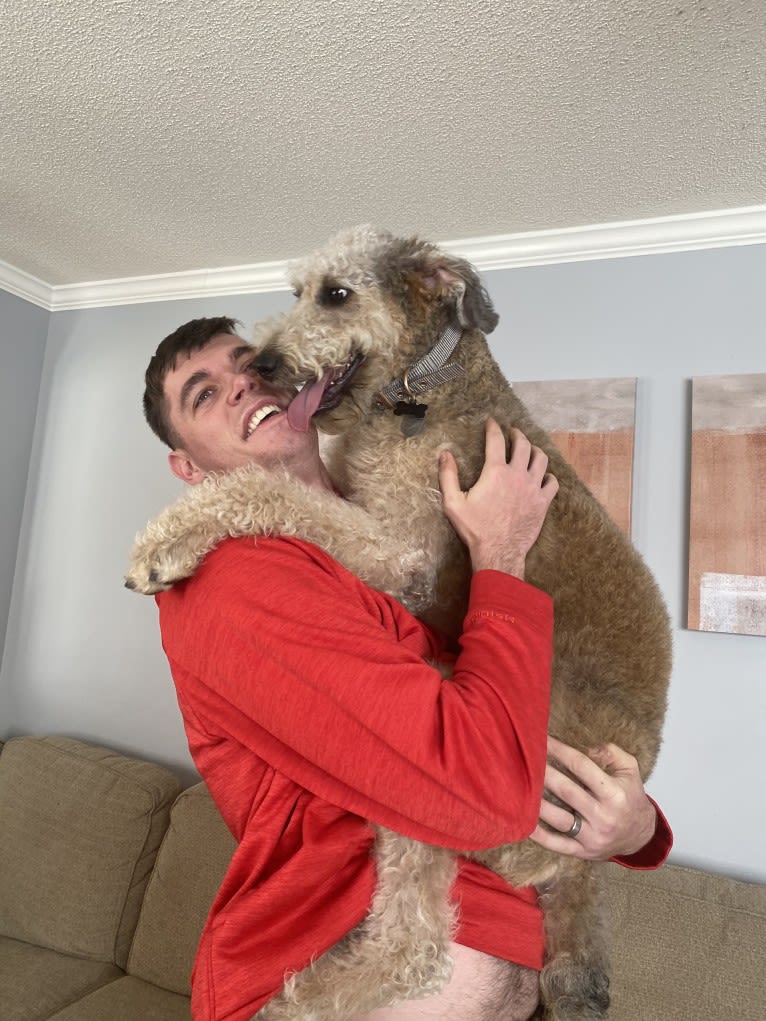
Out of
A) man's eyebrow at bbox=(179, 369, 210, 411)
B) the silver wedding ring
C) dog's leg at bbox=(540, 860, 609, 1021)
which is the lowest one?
dog's leg at bbox=(540, 860, 609, 1021)

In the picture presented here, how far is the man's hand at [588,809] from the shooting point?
114 cm

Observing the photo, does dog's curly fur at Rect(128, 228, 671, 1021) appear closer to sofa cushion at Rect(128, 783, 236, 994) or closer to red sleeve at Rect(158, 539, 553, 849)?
red sleeve at Rect(158, 539, 553, 849)

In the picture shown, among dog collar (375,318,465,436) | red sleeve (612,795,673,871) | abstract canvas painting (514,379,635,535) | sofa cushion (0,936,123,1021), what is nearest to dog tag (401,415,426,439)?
dog collar (375,318,465,436)

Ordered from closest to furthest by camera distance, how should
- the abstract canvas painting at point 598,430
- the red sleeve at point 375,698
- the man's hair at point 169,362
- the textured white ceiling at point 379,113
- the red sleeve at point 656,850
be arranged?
the red sleeve at point 375,698
the red sleeve at point 656,850
the man's hair at point 169,362
the textured white ceiling at point 379,113
the abstract canvas painting at point 598,430

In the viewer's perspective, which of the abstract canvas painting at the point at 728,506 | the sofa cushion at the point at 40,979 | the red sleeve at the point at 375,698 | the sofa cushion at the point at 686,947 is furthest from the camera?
the sofa cushion at the point at 40,979

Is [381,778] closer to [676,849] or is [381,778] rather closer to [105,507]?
[676,849]

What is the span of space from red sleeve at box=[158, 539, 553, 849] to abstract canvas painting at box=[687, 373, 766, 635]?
1846 millimetres

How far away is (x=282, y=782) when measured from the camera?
1.07m

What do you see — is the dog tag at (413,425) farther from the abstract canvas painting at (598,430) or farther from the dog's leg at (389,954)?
the abstract canvas painting at (598,430)

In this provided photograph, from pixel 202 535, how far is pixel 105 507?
3.15 metres

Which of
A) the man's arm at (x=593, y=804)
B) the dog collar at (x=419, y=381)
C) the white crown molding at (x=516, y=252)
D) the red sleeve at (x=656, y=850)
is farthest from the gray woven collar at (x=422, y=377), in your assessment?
the white crown molding at (x=516, y=252)

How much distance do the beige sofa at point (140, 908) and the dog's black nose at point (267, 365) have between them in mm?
2074

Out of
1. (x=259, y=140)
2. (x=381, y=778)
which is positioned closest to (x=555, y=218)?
(x=259, y=140)

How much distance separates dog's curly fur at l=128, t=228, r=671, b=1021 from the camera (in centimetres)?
110
